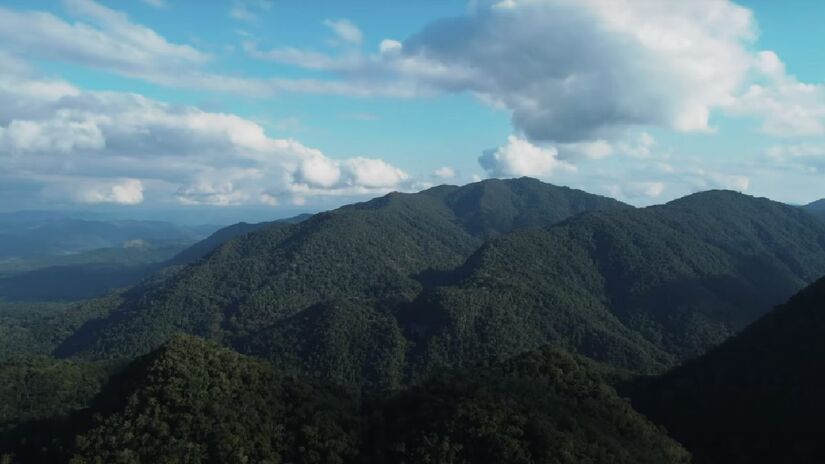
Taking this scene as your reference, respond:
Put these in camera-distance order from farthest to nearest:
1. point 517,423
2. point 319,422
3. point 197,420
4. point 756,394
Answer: point 756,394, point 319,422, point 517,423, point 197,420

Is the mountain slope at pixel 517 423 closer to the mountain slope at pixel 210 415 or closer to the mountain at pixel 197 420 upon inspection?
the mountain slope at pixel 210 415

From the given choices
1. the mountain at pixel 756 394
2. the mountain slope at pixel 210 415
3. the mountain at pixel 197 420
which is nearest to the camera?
the mountain slope at pixel 210 415

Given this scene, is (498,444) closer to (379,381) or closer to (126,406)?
(126,406)

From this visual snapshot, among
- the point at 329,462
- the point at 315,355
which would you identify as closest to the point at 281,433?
the point at 329,462

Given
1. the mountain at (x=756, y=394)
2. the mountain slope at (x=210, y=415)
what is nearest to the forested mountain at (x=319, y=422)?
the mountain slope at (x=210, y=415)

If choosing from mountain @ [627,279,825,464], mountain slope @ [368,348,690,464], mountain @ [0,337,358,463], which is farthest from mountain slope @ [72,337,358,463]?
mountain @ [627,279,825,464]

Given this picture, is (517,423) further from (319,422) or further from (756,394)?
(756,394)

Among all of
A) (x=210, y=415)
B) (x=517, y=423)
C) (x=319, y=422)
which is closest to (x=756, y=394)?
(x=517, y=423)
